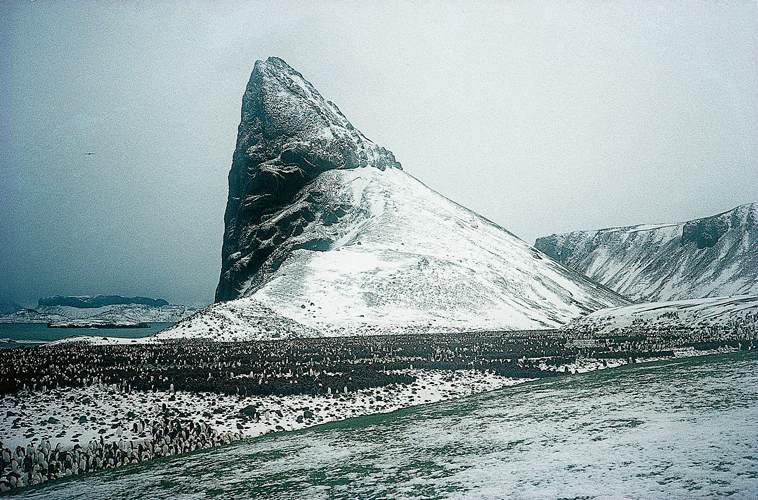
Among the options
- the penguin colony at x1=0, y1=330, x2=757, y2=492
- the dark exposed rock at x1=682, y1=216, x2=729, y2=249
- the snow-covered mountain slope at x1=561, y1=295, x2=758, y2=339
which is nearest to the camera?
the penguin colony at x1=0, y1=330, x2=757, y2=492

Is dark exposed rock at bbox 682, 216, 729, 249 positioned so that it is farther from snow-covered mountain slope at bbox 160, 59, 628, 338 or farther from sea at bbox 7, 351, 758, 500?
sea at bbox 7, 351, 758, 500

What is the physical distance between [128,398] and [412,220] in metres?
73.1

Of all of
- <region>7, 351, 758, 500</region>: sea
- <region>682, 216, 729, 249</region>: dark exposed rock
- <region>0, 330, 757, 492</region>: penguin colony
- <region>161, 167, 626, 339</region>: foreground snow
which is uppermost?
<region>682, 216, 729, 249</region>: dark exposed rock

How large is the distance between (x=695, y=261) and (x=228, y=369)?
586 ft

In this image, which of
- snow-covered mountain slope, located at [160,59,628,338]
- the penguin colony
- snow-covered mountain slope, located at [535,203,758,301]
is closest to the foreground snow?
snow-covered mountain slope, located at [160,59,628,338]

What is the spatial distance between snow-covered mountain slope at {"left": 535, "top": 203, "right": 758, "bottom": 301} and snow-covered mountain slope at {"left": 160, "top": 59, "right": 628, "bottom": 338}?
64.6 m

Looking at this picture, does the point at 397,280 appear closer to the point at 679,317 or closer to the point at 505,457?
the point at 679,317

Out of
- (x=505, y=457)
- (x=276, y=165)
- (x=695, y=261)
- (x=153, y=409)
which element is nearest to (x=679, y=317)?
(x=505, y=457)

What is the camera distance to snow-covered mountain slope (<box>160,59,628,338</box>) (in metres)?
56.1

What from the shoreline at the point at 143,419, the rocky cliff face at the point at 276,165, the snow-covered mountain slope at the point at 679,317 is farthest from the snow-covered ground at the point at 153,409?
the rocky cliff face at the point at 276,165

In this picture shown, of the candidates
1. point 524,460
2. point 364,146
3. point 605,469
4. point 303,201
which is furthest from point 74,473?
point 364,146

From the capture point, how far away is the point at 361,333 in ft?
166

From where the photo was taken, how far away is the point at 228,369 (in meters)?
25.9

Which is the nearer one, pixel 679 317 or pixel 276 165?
pixel 679 317
